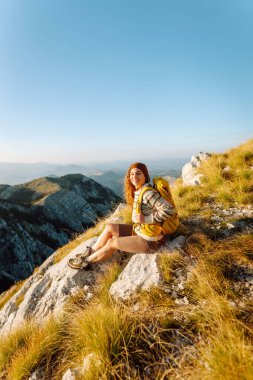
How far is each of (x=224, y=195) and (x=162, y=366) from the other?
6.66 m

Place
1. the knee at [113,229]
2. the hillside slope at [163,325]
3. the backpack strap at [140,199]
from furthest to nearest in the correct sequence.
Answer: the knee at [113,229] < the backpack strap at [140,199] < the hillside slope at [163,325]

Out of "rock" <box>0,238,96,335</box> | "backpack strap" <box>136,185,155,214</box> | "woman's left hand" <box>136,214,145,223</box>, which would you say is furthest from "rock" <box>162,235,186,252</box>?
"rock" <box>0,238,96,335</box>

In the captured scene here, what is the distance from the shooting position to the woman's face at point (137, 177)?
639cm

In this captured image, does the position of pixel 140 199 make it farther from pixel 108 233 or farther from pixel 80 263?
pixel 80 263

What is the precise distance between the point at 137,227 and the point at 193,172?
797 centimetres

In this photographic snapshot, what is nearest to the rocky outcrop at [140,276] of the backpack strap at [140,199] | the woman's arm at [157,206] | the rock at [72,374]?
the woman's arm at [157,206]

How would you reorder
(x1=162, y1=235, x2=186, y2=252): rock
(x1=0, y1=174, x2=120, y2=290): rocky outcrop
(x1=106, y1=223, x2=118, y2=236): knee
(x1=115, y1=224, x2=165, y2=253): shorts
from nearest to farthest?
(x1=162, y1=235, x2=186, y2=252): rock → (x1=115, y1=224, x2=165, y2=253): shorts → (x1=106, y1=223, x2=118, y2=236): knee → (x1=0, y1=174, x2=120, y2=290): rocky outcrop

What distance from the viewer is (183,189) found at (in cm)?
1085

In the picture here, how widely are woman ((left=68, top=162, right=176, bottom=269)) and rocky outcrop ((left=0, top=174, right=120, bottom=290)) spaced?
37.5 m

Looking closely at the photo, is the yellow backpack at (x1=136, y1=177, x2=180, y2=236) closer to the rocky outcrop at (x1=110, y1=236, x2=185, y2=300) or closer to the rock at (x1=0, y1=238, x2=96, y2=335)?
the rocky outcrop at (x1=110, y1=236, x2=185, y2=300)

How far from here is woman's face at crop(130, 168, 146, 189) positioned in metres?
6.39

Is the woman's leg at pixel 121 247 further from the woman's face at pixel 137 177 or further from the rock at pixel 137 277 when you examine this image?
the woman's face at pixel 137 177

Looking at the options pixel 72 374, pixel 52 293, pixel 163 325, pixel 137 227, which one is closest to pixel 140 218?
pixel 137 227

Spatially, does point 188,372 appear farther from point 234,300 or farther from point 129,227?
point 129,227
